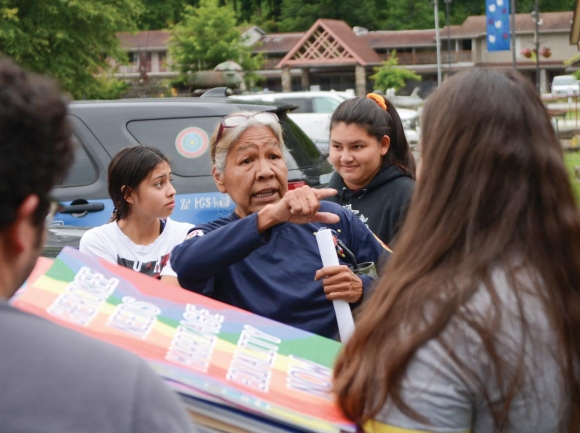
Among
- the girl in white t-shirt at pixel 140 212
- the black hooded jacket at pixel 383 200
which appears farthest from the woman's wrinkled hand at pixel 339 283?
the girl in white t-shirt at pixel 140 212

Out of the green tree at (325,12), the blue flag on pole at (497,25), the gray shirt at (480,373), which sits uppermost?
the green tree at (325,12)

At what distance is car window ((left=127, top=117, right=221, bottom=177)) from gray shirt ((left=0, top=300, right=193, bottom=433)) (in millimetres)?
5852

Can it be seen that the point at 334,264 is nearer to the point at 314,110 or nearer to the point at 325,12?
the point at 314,110

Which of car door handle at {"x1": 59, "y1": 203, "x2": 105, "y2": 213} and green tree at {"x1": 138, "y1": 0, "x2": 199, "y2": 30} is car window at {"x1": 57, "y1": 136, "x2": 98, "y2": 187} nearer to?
car door handle at {"x1": 59, "y1": 203, "x2": 105, "y2": 213}

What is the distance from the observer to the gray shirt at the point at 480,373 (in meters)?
1.46

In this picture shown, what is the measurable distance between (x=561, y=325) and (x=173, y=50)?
54711 mm

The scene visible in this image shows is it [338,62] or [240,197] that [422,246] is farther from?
[338,62]

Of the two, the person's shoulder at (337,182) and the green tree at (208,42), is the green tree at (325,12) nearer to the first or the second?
the green tree at (208,42)

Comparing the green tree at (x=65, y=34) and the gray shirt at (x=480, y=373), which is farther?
the green tree at (x=65, y=34)

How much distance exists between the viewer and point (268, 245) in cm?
253

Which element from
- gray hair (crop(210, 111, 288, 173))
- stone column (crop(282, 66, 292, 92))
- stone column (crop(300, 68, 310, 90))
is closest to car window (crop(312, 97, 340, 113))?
gray hair (crop(210, 111, 288, 173))

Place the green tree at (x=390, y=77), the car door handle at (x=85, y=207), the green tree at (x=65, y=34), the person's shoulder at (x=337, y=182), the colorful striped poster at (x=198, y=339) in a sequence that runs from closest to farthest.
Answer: the colorful striped poster at (x=198, y=339) < the person's shoulder at (x=337, y=182) < the car door handle at (x=85, y=207) < the green tree at (x=65, y=34) < the green tree at (x=390, y=77)

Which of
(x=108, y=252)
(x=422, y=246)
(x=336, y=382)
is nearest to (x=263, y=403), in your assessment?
(x=336, y=382)

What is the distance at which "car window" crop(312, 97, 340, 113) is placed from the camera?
73.5 ft
